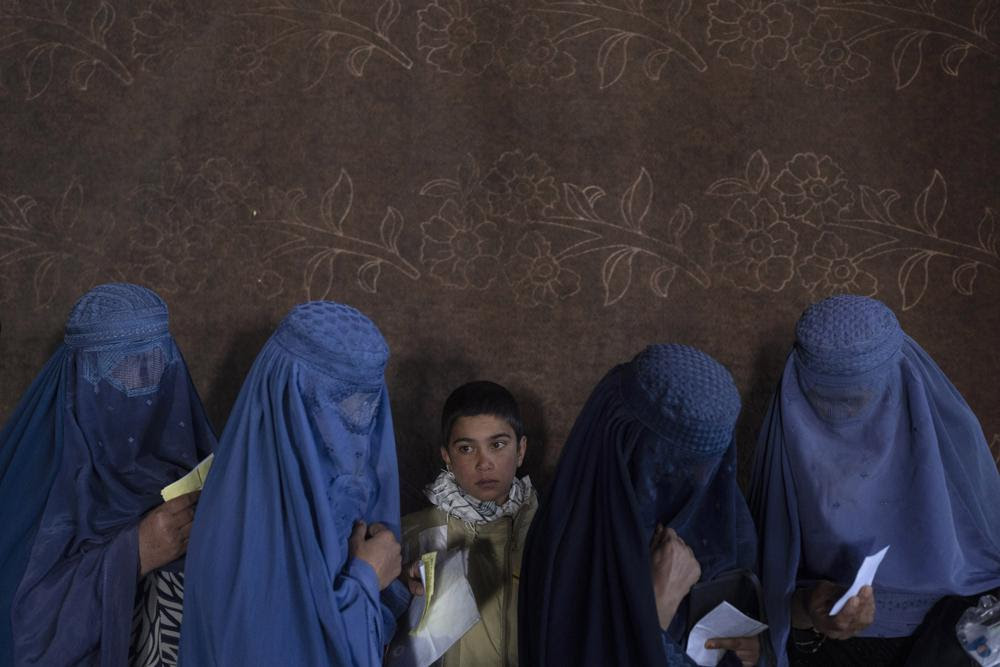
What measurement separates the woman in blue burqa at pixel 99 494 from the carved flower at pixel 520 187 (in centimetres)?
117

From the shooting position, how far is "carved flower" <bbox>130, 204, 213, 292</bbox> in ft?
10.2

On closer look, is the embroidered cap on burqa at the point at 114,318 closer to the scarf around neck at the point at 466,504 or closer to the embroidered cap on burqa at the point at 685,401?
the scarf around neck at the point at 466,504

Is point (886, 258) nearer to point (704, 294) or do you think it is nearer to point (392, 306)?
point (704, 294)

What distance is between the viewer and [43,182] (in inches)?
124

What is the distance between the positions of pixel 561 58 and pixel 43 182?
70.7 inches

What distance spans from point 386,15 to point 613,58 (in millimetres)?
783

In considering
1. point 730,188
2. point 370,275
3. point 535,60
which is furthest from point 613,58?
point 370,275

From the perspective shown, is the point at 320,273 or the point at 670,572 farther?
the point at 320,273

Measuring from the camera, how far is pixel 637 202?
314 centimetres

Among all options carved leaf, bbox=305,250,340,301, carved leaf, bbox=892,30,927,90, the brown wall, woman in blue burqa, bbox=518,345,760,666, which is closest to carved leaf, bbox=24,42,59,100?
the brown wall

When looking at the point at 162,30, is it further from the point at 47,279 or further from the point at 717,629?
the point at 717,629

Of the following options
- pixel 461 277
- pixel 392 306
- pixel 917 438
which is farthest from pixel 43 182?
pixel 917 438

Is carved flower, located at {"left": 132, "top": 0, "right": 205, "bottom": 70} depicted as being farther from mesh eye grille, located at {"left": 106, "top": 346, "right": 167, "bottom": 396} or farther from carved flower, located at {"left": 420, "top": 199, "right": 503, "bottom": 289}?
mesh eye grille, located at {"left": 106, "top": 346, "right": 167, "bottom": 396}

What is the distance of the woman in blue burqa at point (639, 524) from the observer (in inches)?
84.2
